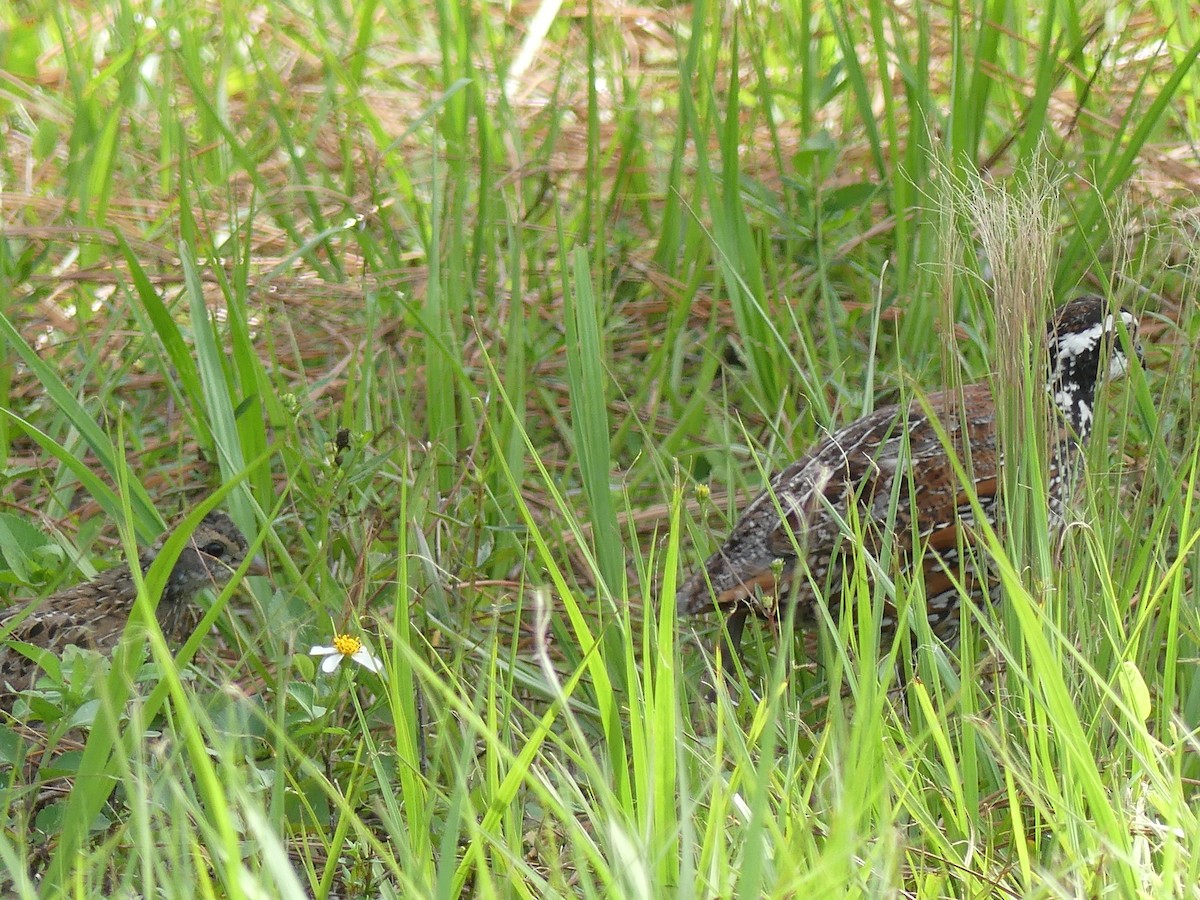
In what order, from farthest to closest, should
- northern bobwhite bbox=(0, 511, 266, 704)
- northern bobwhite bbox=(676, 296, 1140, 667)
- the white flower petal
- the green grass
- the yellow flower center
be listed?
1. northern bobwhite bbox=(676, 296, 1140, 667)
2. northern bobwhite bbox=(0, 511, 266, 704)
3. the yellow flower center
4. the white flower petal
5. the green grass

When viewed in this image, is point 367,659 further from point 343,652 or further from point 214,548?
point 214,548

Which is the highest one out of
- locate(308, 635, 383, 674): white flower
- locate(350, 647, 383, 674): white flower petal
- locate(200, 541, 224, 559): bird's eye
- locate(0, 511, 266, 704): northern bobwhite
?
locate(350, 647, 383, 674): white flower petal

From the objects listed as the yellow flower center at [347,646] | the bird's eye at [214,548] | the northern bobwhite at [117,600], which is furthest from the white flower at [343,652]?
the bird's eye at [214,548]

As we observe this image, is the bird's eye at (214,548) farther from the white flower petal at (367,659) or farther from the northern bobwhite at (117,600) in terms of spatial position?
the white flower petal at (367,659)

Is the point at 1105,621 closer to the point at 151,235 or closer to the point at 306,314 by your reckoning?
the point at 306,314

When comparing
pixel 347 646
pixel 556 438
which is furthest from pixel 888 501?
pixel 347 646

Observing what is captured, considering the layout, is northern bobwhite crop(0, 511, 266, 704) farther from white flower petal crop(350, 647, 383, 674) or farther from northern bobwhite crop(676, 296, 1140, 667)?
northern bobwhite crop(676, 296, 1140, 667)

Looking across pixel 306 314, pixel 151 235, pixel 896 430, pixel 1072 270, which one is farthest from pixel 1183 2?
pixel 151 235

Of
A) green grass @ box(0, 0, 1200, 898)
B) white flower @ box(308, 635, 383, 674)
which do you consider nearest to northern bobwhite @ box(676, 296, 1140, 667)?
green grass @ box(0, 0, 1200, 898)
